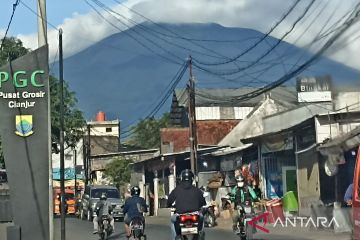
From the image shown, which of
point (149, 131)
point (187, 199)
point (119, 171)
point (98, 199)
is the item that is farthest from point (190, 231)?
point (149, 131)

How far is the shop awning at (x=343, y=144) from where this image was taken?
20773mm

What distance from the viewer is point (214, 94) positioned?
69.0 meters

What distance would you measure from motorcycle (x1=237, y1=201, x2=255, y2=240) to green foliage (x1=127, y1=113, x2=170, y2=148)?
7476 centimetres

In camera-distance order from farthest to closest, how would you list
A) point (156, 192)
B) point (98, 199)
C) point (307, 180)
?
point (156, 192) < point (98, 199) < point (307, 180)

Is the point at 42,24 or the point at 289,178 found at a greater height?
the point at 42,24

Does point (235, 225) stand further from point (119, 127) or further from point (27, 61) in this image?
point (119, 127)

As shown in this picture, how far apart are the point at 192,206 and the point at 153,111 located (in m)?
44.9

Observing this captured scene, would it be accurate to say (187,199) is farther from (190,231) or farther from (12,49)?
(12,49)

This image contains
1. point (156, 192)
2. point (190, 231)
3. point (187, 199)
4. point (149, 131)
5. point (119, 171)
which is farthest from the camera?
point (149, 131)

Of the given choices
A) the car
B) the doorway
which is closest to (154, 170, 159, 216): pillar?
the car

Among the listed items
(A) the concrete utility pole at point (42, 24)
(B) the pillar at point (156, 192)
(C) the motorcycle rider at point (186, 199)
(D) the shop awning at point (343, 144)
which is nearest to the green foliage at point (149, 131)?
(B) the pillar at point (156, 192)

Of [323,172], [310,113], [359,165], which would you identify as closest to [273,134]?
[310,113]

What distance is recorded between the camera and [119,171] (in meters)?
70.1

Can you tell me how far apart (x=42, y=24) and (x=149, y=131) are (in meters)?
79.3
